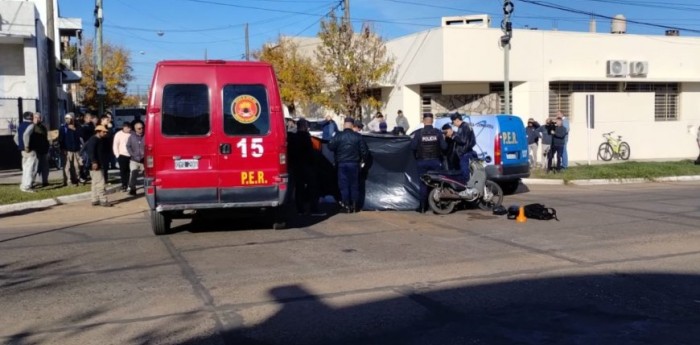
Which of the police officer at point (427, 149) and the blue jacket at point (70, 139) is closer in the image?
the police officer at point (427, 149)

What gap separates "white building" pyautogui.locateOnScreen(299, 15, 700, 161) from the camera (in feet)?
84.2

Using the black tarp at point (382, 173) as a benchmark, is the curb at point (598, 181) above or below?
below

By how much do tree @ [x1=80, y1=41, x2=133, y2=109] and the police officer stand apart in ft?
155

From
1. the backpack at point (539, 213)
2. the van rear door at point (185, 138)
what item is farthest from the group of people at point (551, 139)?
the van rear door at point (185, 138)

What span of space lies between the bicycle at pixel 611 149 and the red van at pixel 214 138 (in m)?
19.8

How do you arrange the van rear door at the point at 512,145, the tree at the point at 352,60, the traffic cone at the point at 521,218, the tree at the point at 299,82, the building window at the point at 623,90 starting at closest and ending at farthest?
the traffic cone at the point at 521,218, the van rear door at the point at 512,145, the building window at the point at 623,90, the tree at the point at 352,60, the tree at the point at 299,82

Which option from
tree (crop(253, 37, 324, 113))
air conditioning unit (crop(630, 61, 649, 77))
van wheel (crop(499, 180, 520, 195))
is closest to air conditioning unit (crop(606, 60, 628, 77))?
air conditioning unit (crop(630, 61, 649, 77))

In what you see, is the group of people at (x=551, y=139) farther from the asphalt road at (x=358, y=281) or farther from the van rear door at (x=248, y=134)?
the van rear door at (x=248, y=134)

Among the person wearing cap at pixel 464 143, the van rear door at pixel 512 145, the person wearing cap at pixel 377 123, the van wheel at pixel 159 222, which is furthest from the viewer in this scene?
the person wearing cap at pixel 377 123

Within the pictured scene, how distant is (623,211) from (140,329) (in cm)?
983

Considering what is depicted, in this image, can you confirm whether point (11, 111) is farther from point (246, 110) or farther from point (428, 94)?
point (246, 110)

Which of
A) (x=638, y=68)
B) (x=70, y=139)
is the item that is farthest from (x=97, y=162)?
(x=638, y=68)

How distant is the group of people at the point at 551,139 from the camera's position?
20734 millimetres

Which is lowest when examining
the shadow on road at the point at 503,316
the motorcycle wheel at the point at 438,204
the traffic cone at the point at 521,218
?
the shadow on road at the point at 503,316
